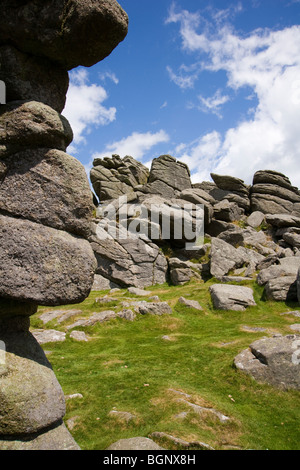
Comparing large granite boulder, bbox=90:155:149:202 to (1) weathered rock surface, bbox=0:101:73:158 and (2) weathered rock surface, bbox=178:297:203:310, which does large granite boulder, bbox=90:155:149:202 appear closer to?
(2) weathered rock surface, bbox=178:297:203:310

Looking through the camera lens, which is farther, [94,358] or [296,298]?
[296,298]

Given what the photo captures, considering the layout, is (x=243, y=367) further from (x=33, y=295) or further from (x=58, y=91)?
(x=58, y=91)

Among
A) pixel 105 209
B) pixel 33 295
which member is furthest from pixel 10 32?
pixel 105 209

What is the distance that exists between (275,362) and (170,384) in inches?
163

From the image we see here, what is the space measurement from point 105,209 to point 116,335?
25517mm

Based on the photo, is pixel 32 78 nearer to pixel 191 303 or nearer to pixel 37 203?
pixel 37 203

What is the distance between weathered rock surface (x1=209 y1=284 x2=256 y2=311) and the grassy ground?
1941mm

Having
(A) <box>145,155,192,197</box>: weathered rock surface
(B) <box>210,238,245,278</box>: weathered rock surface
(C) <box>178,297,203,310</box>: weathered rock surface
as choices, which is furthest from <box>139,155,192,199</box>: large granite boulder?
(C) <box>178,297,203,310</box>: weathered rock surface

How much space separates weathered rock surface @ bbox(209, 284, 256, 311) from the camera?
22328 millimetres

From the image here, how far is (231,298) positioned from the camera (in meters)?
22.9

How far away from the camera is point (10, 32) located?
6613 millimetres

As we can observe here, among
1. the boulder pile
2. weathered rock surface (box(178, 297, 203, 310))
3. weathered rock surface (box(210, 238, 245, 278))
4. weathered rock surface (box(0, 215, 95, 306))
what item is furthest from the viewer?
the boulder pile

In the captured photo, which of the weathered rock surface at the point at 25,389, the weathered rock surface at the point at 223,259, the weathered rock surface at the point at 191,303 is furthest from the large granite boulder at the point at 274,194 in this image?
the weathered rock surface at the point at 25,389

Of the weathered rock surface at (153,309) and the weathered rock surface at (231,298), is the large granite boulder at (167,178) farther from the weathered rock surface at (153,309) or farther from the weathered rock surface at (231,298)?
the weathered rock surface at (153,309)
